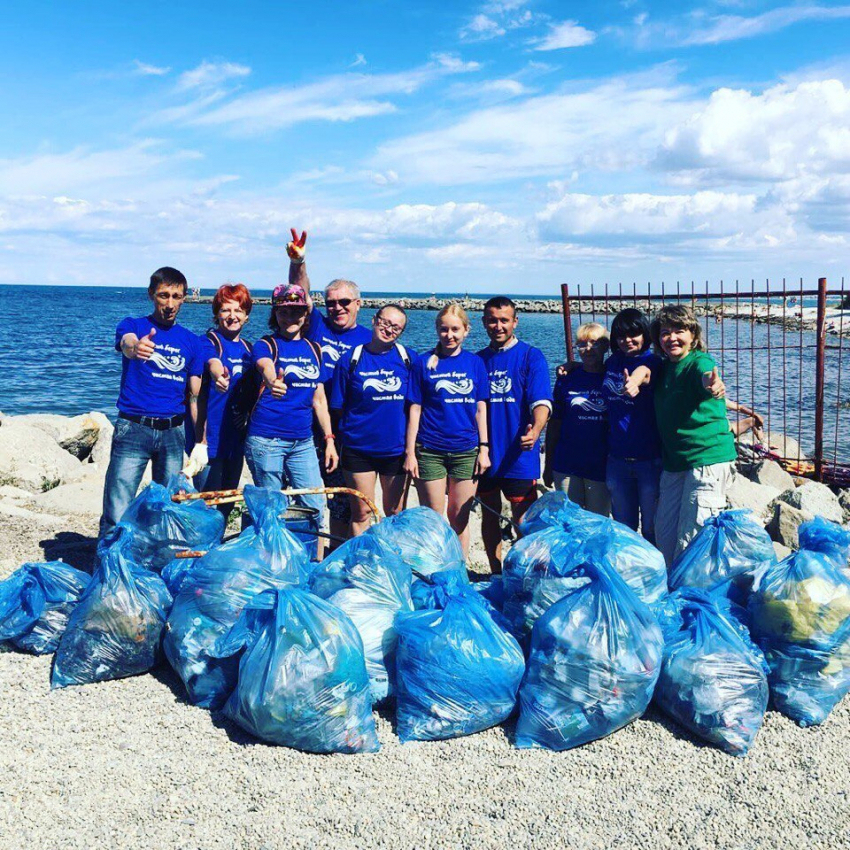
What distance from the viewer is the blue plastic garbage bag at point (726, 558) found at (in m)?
3.82

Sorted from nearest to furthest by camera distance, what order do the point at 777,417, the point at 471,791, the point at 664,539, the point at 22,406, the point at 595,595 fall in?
1. the point at 471,791
2. the point at 595,595
3. the point at 664,539
4. the point at 777,417
5. the point at 22,406

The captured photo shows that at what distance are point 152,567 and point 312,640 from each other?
4.85 ft

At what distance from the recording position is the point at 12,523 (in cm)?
594

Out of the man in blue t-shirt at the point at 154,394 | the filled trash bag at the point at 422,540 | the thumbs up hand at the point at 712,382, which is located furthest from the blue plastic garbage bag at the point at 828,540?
the man in blue t-shirt at the point at 154,394

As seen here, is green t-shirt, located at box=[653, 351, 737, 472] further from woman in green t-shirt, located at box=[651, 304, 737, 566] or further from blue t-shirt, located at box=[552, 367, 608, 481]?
blue t-shirt, located at box=[552, 367, 608, 481]

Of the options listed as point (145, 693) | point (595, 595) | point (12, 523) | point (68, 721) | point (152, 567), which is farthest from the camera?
point (12, 523)

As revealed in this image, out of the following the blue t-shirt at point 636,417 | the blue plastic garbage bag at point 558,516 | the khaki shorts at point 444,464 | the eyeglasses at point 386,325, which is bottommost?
the blue plastic garbage bag at point 558,516

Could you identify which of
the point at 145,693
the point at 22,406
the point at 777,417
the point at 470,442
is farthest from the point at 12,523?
the point at 22,406

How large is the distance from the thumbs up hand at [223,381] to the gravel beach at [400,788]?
73.6 inches

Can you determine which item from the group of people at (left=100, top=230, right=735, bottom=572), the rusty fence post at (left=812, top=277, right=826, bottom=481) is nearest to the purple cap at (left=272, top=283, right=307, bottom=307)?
the group of people at (left=100, top=230, right=735, bottom=572)

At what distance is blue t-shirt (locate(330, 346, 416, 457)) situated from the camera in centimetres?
467

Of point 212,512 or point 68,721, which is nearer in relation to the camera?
point 68,721

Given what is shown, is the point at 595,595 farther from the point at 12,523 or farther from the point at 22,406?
the point at 22,406

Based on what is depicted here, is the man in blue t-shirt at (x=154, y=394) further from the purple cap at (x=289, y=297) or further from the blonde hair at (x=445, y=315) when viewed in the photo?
the blonde hair at (x=445, y=315)
